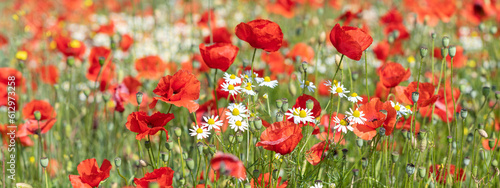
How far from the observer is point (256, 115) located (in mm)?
A: 1715

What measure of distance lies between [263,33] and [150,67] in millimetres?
1543

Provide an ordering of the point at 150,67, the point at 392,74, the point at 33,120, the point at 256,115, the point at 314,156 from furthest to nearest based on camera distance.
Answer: the point at 150,67
the point at 33,120
the point at 392,74
the point at 256,115
the point at 314,156

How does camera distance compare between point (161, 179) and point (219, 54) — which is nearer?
point (161, 179)

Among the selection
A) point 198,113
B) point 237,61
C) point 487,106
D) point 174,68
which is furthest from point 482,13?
point 198,113

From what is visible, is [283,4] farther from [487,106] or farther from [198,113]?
[198,113]

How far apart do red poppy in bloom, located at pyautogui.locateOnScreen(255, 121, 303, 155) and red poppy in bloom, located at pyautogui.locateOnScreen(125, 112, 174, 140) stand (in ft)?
1.07

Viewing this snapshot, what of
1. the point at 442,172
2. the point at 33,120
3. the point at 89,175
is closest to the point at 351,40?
the point at 442,172

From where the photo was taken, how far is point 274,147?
137cm

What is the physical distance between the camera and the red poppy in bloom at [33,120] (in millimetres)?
2021

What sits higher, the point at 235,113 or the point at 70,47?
the point at 70,47

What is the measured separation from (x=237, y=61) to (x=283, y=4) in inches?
25.1

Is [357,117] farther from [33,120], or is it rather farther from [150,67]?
[150,67]

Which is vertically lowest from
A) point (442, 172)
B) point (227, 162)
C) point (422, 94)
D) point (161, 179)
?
point (442, 172)

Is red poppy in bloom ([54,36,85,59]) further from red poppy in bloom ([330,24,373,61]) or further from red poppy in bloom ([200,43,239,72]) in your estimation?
red poppy in bloom ([330,24,373,61])
